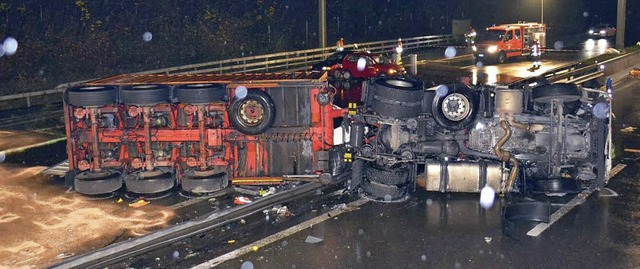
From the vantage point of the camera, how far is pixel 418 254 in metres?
8.43

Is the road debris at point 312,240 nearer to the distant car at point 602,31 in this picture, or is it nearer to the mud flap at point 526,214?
the mud flap at point 526,214

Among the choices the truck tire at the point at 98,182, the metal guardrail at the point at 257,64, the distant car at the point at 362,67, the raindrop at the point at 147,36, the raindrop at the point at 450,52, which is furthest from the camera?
the raindrop at the point at 450,52

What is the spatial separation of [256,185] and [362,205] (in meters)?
2.08

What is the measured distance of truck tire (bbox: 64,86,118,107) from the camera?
36.9ft

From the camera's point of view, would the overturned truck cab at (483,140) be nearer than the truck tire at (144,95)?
Yes

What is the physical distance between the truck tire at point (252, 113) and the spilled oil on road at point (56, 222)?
190 centimetres

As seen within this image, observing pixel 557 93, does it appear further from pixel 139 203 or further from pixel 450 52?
pixel 450 52

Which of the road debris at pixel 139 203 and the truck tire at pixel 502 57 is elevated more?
the truck tire at pixel 502 57

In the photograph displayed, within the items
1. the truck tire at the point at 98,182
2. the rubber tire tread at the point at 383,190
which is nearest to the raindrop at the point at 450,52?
the rubber tire tread at the point at 383,190

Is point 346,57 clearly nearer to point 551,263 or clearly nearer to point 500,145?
point 500,145

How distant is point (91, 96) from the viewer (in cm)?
1127

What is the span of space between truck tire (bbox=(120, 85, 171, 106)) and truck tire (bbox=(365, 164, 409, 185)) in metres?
3.69

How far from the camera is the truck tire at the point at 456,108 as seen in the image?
11.0 m

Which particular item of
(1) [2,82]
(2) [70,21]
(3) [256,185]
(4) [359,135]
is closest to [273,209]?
(3) [256,185]
